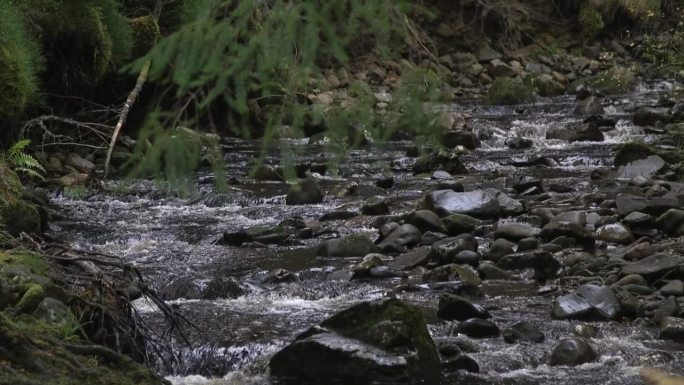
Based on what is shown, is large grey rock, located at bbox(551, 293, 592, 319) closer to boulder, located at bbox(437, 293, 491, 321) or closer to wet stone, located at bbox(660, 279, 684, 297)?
boulder, located at bbox(437, 293, 491, 321)

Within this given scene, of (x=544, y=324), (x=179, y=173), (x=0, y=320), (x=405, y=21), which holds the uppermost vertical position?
(x=405, y=21)

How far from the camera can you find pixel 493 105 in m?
21.4

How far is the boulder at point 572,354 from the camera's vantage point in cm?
573

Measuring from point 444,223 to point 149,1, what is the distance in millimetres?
9653

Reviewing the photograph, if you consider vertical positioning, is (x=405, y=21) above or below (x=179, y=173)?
above

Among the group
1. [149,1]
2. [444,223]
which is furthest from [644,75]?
[444,223]

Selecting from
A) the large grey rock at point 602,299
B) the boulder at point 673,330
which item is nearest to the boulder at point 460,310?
the large grey rock at point 602,299

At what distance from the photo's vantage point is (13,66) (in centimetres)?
1216

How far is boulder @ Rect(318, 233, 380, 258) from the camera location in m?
8.85

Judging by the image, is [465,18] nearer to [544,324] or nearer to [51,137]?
[51,137]

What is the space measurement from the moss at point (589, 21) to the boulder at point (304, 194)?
779 inches

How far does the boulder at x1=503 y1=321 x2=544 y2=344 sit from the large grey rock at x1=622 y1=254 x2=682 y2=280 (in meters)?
1.56

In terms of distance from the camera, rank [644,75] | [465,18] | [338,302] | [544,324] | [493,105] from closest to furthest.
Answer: [544,324] → [338,302] → [493,105] → [644,75] → [465,18]

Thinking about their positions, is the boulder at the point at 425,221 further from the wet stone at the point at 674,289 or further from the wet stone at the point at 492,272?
the wet stone at the point at 674,289
